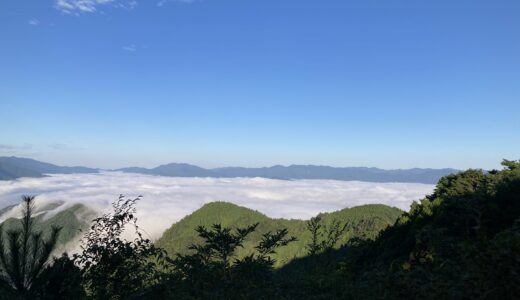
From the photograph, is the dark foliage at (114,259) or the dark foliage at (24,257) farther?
the dark foliage at (24,257)

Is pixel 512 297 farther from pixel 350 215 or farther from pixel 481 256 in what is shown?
pixel 350 215

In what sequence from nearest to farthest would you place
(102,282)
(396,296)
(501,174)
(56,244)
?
(396,296)
(102,282)
(56,244)
(501,174)

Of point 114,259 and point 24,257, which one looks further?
point 24,257

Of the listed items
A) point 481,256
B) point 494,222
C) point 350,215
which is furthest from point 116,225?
point 350,215

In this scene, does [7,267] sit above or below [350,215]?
above

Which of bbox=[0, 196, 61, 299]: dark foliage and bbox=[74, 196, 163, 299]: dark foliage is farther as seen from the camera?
bbox=[0, 196, 61, 299]: dark foliage

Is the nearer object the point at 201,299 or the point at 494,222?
the point at 201,299

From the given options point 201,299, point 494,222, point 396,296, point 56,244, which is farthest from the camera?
point 494,222

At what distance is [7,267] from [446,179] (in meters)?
48.4

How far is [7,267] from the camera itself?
415 inches

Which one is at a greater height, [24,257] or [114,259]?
[114,259]

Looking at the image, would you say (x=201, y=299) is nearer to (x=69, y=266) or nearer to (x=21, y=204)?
(x=69, y=266)

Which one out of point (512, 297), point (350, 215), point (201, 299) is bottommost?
point (350, 215)

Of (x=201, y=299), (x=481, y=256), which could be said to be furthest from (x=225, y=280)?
(x=481, y=256)
